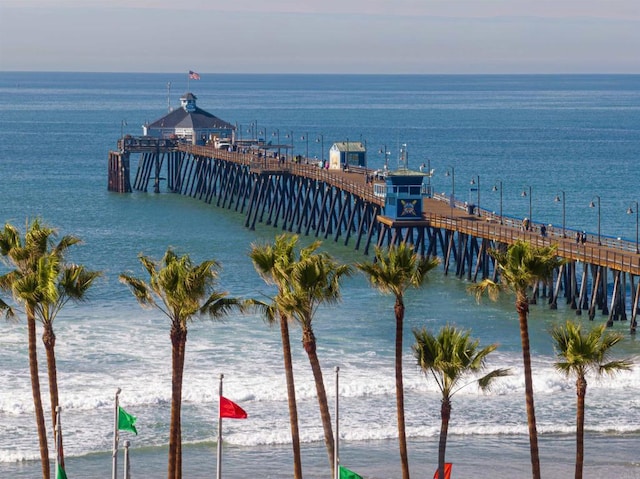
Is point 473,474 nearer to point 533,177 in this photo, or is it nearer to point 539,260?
point 539,260

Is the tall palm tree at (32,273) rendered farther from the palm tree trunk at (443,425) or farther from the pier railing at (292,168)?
the pier railing at (292,168)

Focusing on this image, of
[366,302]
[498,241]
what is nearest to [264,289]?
[366,302]

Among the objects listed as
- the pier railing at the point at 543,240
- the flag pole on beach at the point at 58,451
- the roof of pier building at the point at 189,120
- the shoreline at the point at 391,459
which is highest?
the roof of pier building at the point at 189,120

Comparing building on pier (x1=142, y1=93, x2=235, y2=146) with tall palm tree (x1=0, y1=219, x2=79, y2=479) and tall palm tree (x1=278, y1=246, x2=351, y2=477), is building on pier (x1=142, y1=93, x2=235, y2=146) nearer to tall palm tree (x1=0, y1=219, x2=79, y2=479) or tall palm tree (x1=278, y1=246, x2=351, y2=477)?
tall palm tree (x1=0, y1=219, x2=79, y2=479)

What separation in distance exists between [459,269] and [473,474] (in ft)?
103

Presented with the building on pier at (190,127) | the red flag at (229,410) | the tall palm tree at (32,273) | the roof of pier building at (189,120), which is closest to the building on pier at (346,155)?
the building on pier at (190,127)

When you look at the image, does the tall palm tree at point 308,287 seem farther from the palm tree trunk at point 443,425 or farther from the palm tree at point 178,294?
the palm tree trunk at point 443,425

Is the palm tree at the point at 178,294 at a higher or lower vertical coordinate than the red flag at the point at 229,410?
higher

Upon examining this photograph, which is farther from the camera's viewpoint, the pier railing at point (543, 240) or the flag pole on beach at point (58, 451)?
the pier railing at point (543, 240)

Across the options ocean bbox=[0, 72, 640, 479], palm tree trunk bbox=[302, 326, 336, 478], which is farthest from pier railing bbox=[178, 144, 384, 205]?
palm tree trunk bbox=[302, 326, 336, 478]

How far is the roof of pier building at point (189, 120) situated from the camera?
116 m

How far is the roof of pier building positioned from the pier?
8.94ft

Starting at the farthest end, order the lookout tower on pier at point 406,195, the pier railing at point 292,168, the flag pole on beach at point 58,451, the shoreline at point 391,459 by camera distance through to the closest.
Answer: the pier railing at point 292,168 → the lookout tower on pier at point 406,195 → the shoreline at point 391,459 → the flag pole on beach at point 58,451

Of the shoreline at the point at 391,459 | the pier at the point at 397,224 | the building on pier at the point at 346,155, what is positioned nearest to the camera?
the shoreline at the point at 391,459
